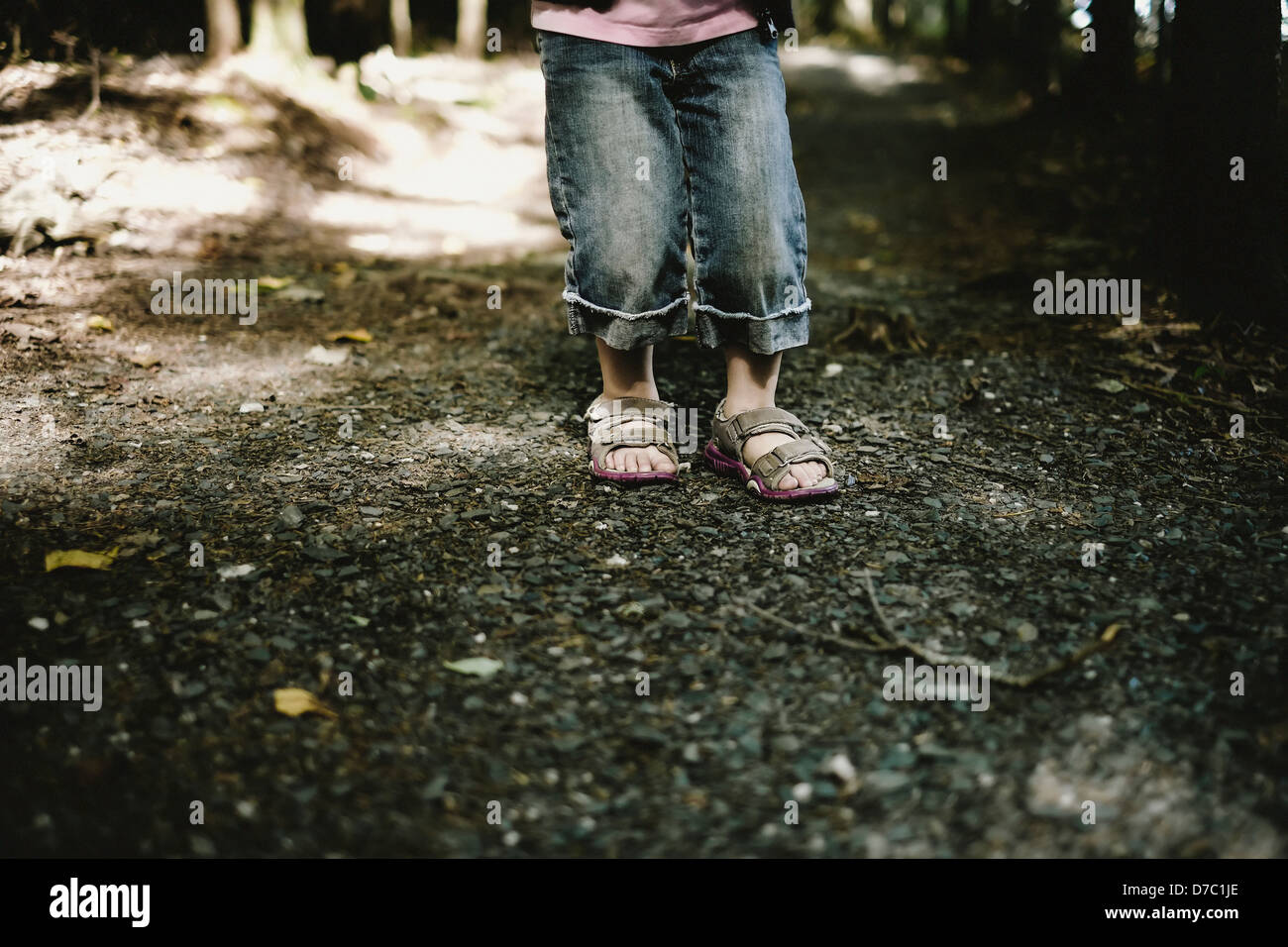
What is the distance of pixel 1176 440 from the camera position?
2316 millimetres

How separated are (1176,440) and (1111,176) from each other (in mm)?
2159

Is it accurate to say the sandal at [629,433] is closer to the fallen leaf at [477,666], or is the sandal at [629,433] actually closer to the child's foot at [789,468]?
the child's foot at [789,468]

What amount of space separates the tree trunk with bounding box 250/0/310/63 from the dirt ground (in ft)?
5.66

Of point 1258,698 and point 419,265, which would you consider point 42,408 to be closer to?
point 419,265

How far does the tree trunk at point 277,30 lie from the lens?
529 centimetres

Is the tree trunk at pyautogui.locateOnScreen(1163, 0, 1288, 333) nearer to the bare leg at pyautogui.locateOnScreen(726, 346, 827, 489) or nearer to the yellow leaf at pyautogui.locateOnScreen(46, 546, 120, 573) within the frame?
the bare leg at pyautogui.locateOnScreen(726, 346, 827, 489)

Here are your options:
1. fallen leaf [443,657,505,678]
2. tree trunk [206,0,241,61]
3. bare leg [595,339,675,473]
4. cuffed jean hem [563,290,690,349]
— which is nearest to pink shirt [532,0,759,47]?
cuffed jean hem [563,290,690,349]

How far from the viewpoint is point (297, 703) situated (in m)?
1.42

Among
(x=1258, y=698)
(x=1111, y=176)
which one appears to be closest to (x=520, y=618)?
(x=1258, y=698)

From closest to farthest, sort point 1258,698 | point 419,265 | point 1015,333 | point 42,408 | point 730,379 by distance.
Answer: point 1258,698
point 730,379
point 42,408
point 1015,333
point 419,265

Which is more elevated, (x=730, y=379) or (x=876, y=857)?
(x=730, y=379)

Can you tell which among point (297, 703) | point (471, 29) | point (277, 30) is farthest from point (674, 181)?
point (471, 29)

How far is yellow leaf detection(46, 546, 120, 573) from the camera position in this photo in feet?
5.63
